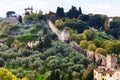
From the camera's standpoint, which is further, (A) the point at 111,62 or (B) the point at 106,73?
(A) the point at 111,62

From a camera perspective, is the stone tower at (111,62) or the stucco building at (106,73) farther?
the stone tower at (111,62)

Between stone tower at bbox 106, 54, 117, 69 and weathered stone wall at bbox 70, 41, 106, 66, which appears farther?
weathered stone wall at bbox 70, 41, 106, 66

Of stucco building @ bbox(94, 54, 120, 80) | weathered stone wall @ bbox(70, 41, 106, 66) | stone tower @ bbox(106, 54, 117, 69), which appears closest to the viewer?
stucco building @ bbox(94, 54, 120, 80)

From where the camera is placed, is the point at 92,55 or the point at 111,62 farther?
the point at 92,55

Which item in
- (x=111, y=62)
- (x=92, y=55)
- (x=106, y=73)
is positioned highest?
(x=106, y=73)

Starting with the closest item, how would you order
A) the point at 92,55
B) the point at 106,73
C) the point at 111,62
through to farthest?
the point at 106,73 < the point at 111,62 < the point at 92,55

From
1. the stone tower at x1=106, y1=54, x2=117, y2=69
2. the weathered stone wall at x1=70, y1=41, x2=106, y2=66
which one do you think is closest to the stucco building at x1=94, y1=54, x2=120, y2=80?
the stone tower at x1=106, y1=54, x2=117, y2=69

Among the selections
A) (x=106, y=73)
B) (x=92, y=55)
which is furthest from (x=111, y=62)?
(x=92, y=55)

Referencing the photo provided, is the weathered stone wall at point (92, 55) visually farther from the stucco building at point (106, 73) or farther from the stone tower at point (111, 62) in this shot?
the stucco building at point (106, 73)

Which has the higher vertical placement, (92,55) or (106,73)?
(106,73)

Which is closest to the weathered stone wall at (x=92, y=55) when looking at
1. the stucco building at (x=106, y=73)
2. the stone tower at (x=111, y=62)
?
the stone tower at (x=111, y=62)

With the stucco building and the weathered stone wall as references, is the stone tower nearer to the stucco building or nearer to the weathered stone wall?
the stucco building

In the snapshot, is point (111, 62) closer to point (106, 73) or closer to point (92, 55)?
point (106, 73)

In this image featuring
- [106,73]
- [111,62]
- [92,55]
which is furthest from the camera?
[92,55]
